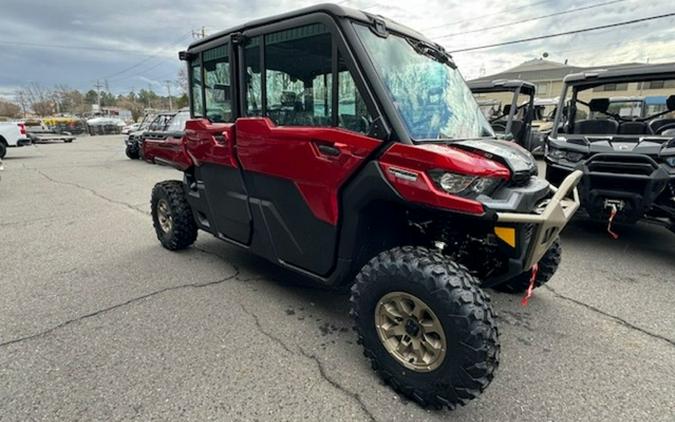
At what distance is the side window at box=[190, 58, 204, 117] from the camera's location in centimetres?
362

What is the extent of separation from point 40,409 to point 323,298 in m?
2.02

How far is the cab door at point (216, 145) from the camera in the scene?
125 inches

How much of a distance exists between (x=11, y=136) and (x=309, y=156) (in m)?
18.0

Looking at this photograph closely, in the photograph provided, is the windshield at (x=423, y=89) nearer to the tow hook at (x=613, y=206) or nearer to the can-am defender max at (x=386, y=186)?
the can-am defender max at (x=386, y=186)

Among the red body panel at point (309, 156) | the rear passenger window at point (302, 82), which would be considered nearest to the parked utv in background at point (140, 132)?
the rear passenger window at point (302, 82)

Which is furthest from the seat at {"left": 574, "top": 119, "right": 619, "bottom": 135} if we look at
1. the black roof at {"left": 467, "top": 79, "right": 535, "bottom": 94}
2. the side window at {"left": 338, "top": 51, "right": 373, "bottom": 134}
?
the side window at {"left": 338, "top": 51, "right": 373, "bottom": 134}

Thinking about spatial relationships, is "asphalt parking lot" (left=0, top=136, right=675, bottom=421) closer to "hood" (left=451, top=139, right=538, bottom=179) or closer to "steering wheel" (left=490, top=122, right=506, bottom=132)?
"hood" (left=451, top=139, right=538, bottom=179)

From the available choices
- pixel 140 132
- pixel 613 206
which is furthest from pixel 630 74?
pixel 140 132

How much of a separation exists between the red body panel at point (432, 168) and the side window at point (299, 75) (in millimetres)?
612

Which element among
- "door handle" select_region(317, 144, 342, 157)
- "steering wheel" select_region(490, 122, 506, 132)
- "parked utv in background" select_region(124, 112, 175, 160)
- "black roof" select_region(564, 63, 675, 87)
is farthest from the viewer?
"parked utv in background" select_region(124, 112, 175, 160)

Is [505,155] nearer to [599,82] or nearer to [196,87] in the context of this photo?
[196,87]

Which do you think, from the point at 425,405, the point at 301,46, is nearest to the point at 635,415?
the point at 425,405

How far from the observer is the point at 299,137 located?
252 cm

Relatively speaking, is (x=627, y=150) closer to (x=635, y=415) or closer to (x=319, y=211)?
(x=635, y=415)
